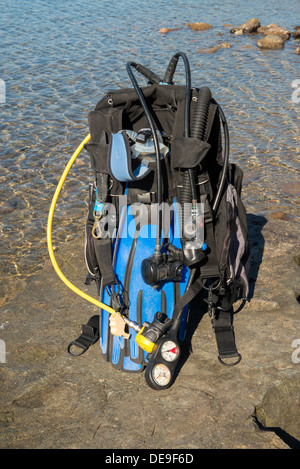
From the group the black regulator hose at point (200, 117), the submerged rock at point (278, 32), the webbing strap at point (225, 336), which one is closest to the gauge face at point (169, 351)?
the webbing strap at point (225, 336)

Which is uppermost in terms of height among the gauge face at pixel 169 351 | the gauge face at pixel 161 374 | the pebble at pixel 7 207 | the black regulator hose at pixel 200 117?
the black regulator hose at pixel 200 117

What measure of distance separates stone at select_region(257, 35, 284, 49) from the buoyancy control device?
1103cm

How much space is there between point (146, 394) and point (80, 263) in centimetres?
165

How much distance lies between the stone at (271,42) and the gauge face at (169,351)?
12.0 m

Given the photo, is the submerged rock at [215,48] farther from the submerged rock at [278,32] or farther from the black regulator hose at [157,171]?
the black regulator hose at [157,171]

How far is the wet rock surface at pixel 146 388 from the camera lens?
9.21 ft

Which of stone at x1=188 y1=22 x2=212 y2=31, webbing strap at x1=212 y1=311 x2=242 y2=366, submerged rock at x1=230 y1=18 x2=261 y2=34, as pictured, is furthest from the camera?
stone at x1=188 y1=22 x2=212 y2=31

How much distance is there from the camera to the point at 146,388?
313 centimetres

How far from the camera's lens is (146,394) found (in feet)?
10.1

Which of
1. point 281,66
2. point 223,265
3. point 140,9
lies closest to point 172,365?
point 223,265

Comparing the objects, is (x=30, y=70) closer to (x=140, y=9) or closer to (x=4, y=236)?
(x=4, y=236)

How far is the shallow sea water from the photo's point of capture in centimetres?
612

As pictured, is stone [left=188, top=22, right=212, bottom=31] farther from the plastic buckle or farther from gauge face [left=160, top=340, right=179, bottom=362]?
gauge face [left=160, top=340, right=179, bottom=362]

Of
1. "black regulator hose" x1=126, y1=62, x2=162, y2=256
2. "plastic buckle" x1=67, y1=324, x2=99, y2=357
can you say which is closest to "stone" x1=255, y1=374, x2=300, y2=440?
"black regulator hose" x1=126, y1=62, x2=162, y2=256
